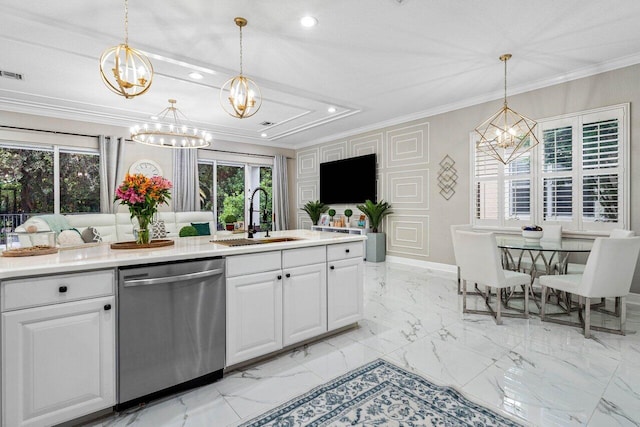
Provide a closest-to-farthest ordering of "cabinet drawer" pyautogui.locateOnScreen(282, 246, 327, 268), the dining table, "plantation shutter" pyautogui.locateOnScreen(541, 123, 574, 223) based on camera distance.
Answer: "cabinet drawer" pyautogui.locateOnScreen(282, 246, 327, 268) → the dining table → "plantation shutter" pyautogui.locateOnScreen(541, 123, 574, 223)

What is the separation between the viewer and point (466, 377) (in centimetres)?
209

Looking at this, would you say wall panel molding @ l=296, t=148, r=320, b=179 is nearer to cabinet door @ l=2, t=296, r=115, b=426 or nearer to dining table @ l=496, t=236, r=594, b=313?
dining table @ l=496, t=236, r=594, b=313

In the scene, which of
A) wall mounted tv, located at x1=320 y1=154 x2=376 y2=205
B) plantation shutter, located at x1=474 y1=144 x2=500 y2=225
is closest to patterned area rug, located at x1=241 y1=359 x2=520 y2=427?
plantation shutter, located at x1=474 y1=144 x2=500 y2=225

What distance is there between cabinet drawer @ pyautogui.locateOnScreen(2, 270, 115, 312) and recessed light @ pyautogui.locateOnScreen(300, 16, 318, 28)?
2.53 meters

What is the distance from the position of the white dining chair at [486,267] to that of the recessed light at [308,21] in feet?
8.00

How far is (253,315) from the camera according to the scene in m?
2.16

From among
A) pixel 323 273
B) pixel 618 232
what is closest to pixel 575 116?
pixel 618 232

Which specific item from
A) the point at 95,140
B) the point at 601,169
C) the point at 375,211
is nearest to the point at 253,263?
the point at 601,169

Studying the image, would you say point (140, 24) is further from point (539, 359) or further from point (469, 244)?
point (539, 359)

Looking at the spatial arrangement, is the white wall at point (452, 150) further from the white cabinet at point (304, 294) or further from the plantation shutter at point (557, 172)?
the white cabinet at point (304, 294)

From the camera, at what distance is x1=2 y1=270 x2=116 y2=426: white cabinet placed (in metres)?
1.42

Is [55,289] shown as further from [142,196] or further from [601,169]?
[601,169]

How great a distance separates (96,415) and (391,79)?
434 cm

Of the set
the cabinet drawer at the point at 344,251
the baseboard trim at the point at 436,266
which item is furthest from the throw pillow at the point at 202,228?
the cabinet drawer at the point at 344,251
